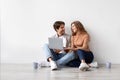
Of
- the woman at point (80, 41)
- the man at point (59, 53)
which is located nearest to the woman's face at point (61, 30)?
the man at point (59, 53)

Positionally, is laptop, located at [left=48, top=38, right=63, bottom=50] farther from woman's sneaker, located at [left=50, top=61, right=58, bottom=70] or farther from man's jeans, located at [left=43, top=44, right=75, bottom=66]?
woman's sneaker, located at [left=50, top=61, right=58, bottom=70]

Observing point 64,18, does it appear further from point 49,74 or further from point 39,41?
point 49,74

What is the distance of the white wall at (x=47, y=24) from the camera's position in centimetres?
Result: 523

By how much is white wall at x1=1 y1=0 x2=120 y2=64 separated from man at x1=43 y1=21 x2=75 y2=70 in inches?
9.8

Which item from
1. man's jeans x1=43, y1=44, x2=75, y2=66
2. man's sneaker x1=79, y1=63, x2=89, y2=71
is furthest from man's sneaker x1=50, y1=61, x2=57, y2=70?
man's sneaker x1=79, y1=63, x2=89, y2=71

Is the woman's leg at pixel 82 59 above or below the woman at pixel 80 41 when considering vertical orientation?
below

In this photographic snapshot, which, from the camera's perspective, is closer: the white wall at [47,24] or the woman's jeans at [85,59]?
the woman's jeans at [85,59]

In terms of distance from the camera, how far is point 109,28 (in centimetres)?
525

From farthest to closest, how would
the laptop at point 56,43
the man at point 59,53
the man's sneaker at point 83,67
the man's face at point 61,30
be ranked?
the man's face at point 61,30
the man at point 59,53
the laptop at point 56,43
the man's sneaker at point 83,67

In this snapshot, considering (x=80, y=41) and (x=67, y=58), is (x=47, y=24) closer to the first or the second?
(x=80, y=41)

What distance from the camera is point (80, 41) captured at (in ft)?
16.3

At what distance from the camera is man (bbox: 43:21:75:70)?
474 cm

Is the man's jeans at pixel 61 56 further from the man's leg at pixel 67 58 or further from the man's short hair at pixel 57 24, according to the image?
the man's short hair at pixel 57 24

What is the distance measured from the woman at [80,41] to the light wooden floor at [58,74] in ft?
0.95
